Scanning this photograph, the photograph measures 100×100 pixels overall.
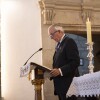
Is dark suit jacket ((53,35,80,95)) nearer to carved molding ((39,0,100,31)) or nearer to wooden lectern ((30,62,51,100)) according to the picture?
wooden lectern ((30,62,51,100))

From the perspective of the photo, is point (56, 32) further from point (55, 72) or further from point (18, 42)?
point (18, 42)

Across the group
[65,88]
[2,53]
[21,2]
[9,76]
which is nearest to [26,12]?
[21,2]

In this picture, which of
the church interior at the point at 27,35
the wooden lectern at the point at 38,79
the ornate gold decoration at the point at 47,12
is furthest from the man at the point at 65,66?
the ornate gold decoration at the point at 47,12

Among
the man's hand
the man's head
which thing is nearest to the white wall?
the man's head

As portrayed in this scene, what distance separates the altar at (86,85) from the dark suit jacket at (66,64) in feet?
0.29

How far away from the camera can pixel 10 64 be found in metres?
4.48

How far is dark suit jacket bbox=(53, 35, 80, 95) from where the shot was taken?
2727 millimetres

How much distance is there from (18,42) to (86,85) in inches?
81.2

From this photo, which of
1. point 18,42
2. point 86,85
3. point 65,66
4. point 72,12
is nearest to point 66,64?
point 65,66

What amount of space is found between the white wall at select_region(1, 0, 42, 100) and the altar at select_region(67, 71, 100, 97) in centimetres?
169

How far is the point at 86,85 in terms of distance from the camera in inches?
107

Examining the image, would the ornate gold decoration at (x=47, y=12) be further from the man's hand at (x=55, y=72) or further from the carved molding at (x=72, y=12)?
the man's hand at (x=55, y=72)

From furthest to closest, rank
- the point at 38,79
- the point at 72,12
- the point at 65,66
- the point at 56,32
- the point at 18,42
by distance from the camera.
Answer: the point at 72,12 < the point at 18,42 < the point at 56,32 < the point at 65,66 < the point at 38,79

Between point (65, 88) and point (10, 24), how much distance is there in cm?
213
